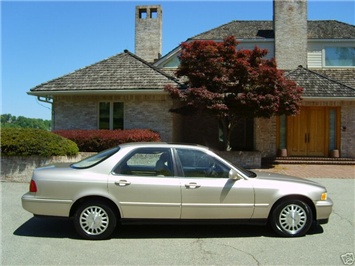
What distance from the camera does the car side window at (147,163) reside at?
5.44 meters

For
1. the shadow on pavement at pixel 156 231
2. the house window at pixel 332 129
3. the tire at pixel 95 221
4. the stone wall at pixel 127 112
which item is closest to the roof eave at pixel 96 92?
the stone wall at pixel 127 112

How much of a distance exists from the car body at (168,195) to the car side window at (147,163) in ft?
0.05

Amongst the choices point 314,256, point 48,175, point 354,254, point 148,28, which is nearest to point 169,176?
point 48,175

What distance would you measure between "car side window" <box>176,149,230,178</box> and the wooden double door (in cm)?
1091

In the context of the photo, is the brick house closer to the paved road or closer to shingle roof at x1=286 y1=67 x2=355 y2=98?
shingle roof at x1=286 y1=67 x2=355 y2=98

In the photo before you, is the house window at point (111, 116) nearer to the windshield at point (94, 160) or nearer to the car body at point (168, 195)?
the windshield at point (94, 160)

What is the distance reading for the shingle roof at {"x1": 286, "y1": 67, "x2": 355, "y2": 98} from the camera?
14789 millimetres

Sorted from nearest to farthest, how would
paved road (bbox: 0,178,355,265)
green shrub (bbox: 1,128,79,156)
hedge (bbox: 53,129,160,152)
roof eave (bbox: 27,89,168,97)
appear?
paved road (bbox: 0,178,355,265)
green shrub (bbox: 1,128,79,156)
hedge (bbox: 53,129,160,152)
roof eave (bbox: 27,89,168,97)

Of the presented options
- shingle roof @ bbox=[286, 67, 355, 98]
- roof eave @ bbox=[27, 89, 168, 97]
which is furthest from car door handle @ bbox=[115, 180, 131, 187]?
shingle roof @ bbox=[286, 67, 355, 98]

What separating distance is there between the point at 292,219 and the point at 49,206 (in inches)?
149

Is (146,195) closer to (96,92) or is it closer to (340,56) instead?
(96,92)

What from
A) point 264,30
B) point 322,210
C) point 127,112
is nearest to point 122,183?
point 322,210

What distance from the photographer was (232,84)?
1295cm

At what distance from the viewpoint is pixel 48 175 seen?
5398 millimetres
